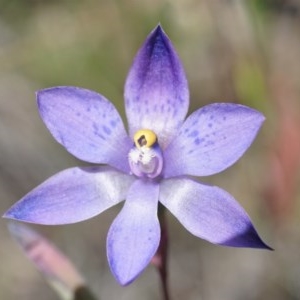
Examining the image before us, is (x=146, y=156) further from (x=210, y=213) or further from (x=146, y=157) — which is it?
(x=210, y=213)

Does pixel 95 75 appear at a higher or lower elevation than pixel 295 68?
higher

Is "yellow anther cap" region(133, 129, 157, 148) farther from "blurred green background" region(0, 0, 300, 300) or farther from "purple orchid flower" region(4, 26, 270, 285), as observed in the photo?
"blurred green background" region(0, 0, 300, 300)

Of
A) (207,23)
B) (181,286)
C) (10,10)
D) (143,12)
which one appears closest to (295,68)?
(207,23)

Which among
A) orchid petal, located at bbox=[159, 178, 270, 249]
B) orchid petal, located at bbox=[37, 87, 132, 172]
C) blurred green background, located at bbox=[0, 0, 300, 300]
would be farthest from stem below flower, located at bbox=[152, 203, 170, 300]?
blurred green background, located at bbox=[0, 0, 300, 300]

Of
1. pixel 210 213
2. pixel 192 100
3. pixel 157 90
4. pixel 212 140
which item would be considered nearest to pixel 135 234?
pixel 210 213

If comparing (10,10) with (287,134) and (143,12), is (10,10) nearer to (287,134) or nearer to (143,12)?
(143,12)

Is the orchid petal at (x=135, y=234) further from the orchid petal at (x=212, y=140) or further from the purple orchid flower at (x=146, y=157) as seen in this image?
the orchid petal at (x=212, y=140)

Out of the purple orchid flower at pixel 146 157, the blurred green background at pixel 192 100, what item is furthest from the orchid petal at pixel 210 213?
the blurred green background at pixel 192 100
